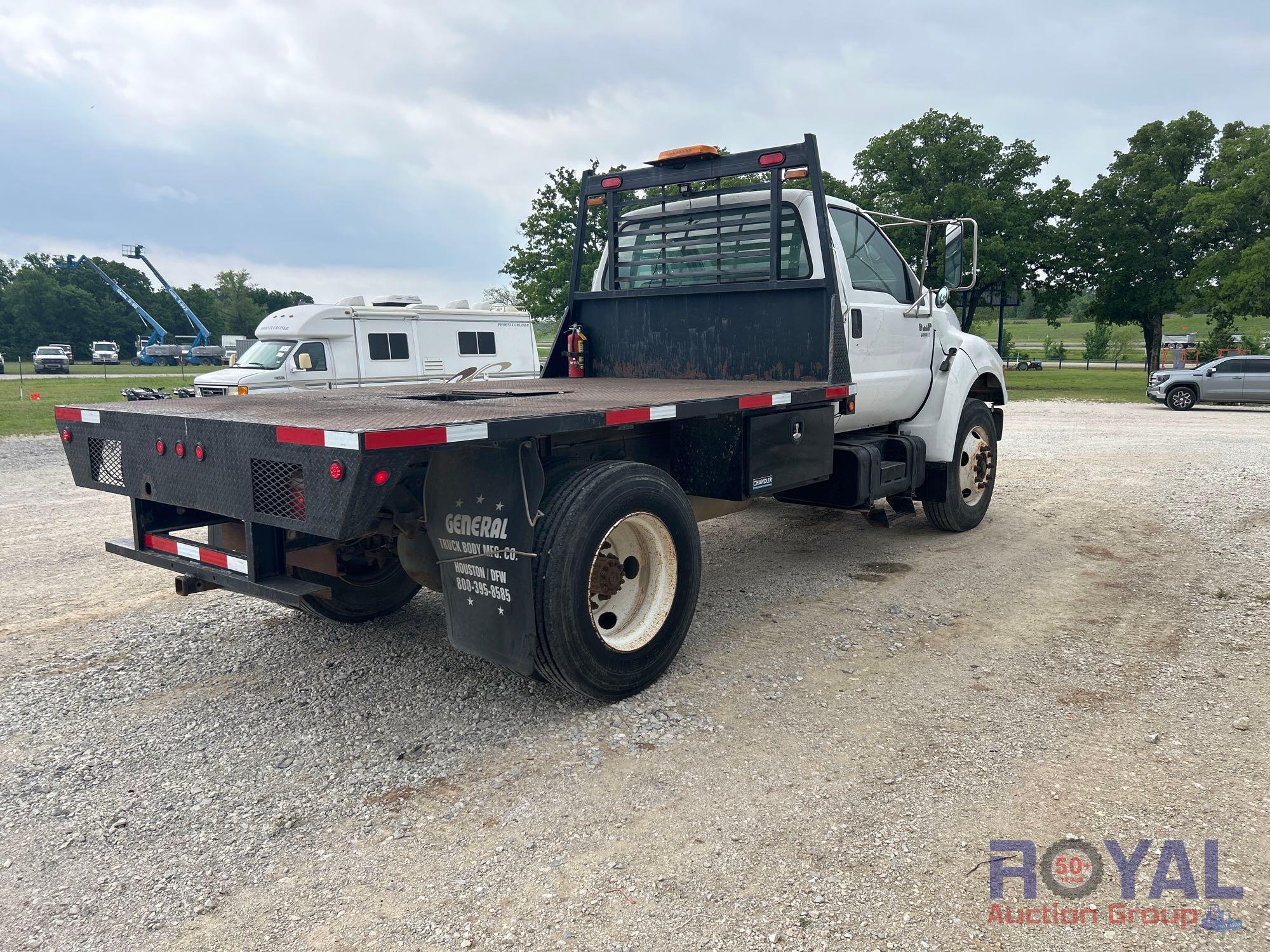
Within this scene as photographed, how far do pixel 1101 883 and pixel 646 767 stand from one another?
1.59m

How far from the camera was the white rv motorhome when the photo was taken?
48.9 ft

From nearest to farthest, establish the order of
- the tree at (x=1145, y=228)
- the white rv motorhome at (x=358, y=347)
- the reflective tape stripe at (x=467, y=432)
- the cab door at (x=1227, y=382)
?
the reflective tape stripe at (x=467, y=432), the white rv motorhome at (x=358, y=347), the cab door at (x=1227, y=382), the tree at (x=1145, y=228)

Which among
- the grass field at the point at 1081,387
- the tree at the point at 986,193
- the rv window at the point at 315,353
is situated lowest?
the grass field at the point at 1081,387

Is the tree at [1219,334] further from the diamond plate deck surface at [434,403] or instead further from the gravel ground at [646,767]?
the diamond plate deck surface at [434,403]

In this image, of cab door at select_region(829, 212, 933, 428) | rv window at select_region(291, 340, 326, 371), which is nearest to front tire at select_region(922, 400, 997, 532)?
cab door at select_region(829, 212, 933, 428)

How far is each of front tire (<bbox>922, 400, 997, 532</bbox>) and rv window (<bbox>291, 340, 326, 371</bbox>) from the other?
11.2 metres

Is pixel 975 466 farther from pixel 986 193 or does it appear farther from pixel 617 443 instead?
pixel 986 193

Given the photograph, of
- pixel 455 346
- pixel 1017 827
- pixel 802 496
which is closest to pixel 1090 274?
pixel 455 346

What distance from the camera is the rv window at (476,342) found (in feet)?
58.3

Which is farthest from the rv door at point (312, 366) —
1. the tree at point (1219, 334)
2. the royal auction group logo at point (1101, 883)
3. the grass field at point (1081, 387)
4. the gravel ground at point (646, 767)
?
the tree at point (1219, 334)

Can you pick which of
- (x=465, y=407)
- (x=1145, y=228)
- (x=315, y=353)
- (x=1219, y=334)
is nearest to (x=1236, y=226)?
(x=1145, y=228)

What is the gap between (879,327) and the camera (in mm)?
6297

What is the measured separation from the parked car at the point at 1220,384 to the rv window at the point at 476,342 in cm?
1716

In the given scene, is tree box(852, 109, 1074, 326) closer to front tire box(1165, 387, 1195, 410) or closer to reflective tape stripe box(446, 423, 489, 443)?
front tire box(1165, 387, 1195, 410)
